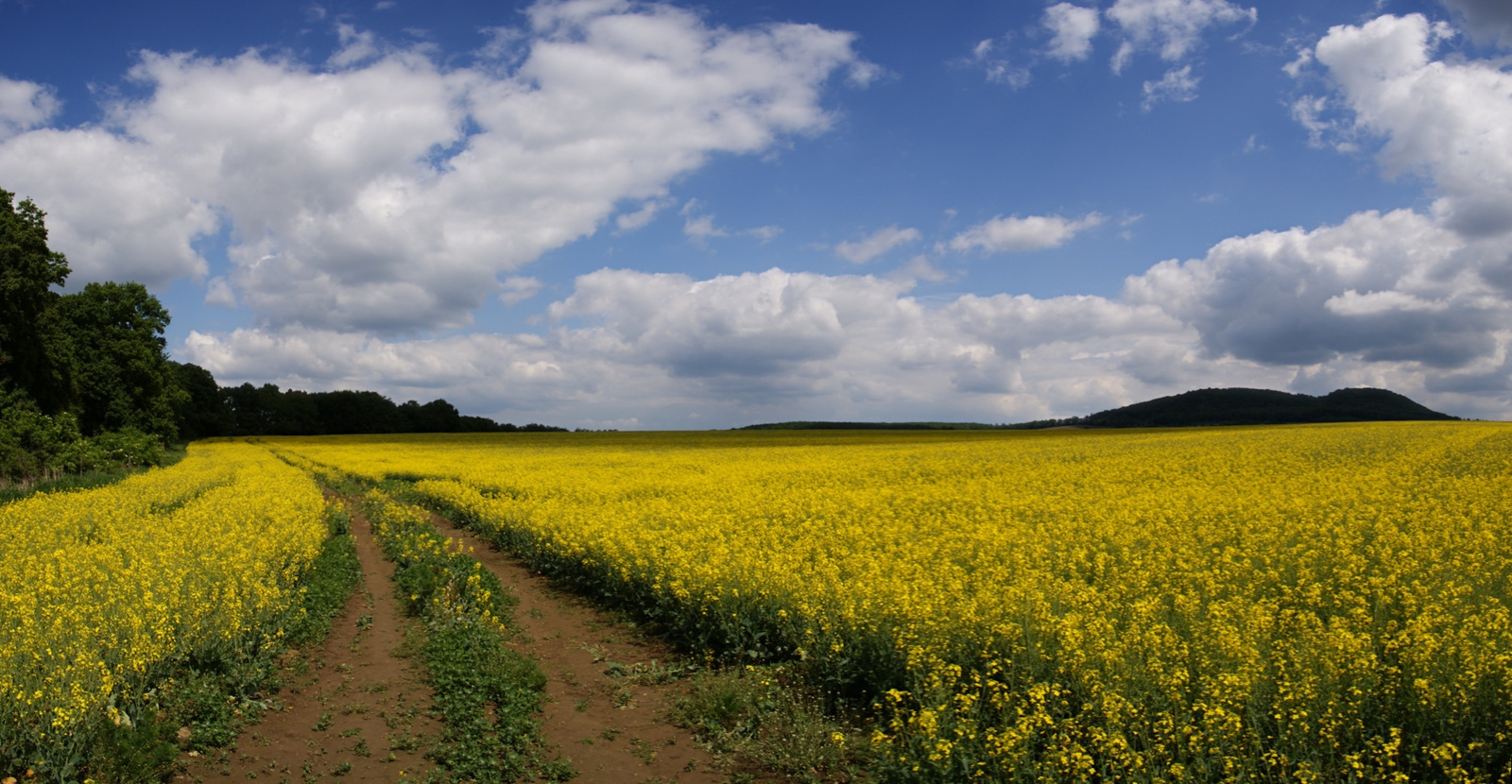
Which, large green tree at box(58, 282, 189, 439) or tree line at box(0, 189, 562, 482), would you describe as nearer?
tree line at box(0, 189, 562, 482)

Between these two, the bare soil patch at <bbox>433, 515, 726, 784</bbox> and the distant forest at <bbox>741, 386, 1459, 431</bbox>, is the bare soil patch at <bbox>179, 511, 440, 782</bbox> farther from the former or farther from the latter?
the distant forest at <bbox>741, 386, 1459, 431</bbox>

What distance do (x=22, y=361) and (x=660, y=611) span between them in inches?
1268

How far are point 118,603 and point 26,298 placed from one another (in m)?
28.9

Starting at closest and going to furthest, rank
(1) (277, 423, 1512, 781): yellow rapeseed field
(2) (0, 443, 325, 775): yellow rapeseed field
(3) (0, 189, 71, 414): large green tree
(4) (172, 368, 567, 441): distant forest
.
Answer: (1) (277, 423, 1512, 781): yellow rapeseed field
(2) (0, 443, 325, 775): yellow rapeseed field
(3) (0, 189, 71, 414): large green tree
(4) (172, 368, 567, 441): distant forest

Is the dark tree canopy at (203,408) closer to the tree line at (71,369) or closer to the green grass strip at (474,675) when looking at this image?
the tree line at (71,369)

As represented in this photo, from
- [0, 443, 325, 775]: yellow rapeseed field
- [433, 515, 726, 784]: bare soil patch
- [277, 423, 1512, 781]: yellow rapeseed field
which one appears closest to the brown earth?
[433, 515, 726, 784]: bare soil patch

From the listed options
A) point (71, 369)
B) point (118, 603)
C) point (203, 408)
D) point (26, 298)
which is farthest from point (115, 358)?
point (203, 408)

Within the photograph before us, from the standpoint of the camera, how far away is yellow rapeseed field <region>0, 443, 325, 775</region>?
223 inches

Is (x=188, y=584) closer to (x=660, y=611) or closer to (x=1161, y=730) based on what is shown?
(x=660, y=611)

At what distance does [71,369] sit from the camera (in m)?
35.4

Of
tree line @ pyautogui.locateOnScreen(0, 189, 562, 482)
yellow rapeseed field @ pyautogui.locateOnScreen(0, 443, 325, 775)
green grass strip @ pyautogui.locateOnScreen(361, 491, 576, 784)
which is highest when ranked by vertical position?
tree line @ pyautogui.locateOnScreen(0, 189, 562, 482)

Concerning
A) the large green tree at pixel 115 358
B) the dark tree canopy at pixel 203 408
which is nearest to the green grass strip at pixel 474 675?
the large green tree at pixel 115 358

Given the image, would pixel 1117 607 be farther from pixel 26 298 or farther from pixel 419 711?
pixel 26 298

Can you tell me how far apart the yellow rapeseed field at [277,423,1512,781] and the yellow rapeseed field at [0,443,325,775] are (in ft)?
14.0
